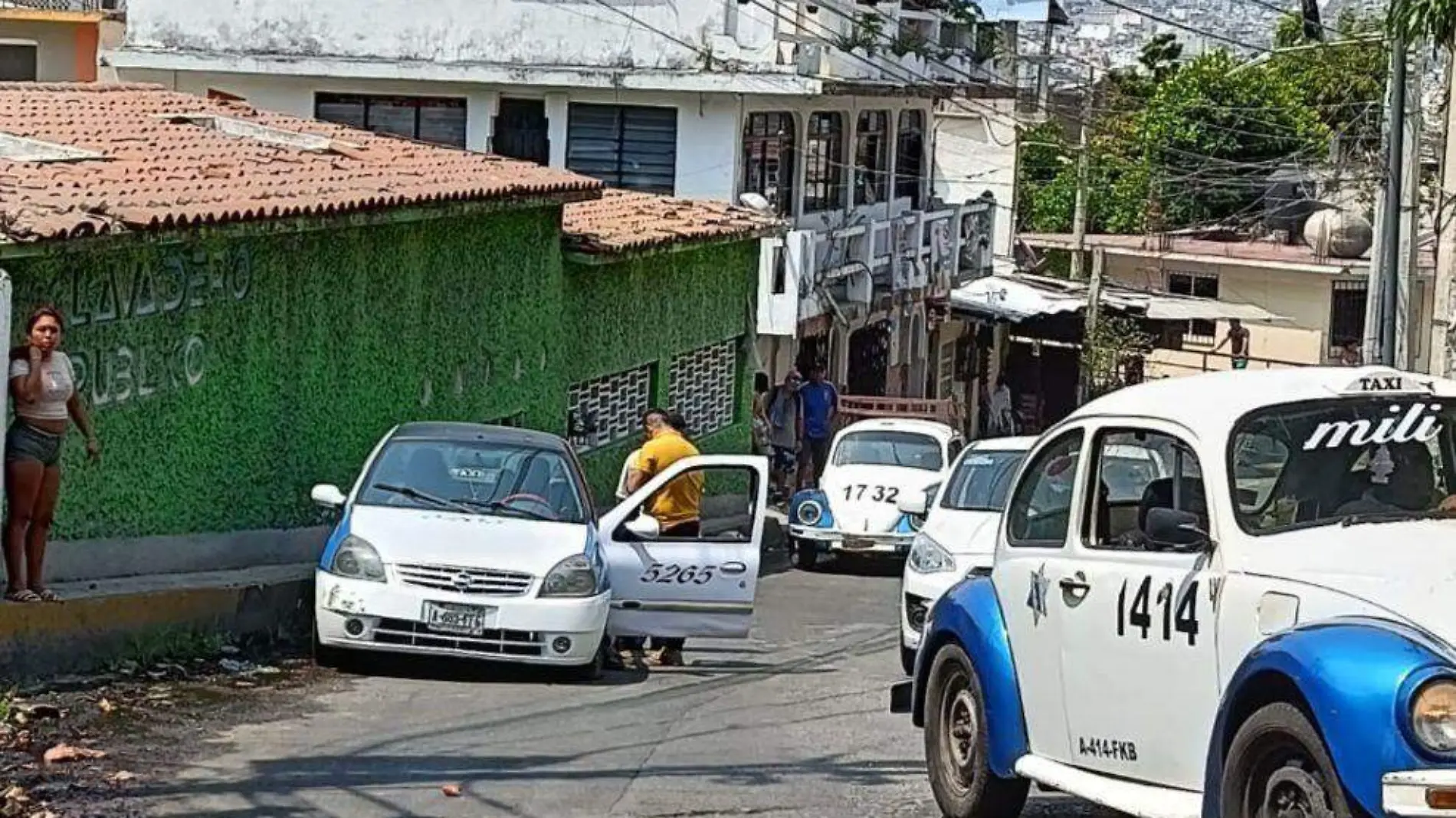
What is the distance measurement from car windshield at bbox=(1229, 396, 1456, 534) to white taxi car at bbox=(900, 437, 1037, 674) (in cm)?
611

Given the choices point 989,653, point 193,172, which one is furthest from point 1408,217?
point 989,653

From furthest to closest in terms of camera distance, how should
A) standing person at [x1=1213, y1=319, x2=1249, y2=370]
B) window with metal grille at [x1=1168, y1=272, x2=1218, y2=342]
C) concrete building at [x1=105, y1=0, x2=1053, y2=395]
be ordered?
window with metal grille at [x1=1168, y1=272, x2=1218, y2=342] → standing person at [x1=1213, y1=319, x2=1249, y2=370] → concrete building at [x1=105, y1=0, x2=1053, y2=395]

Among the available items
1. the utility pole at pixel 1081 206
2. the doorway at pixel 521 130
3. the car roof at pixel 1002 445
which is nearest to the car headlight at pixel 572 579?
the car roof at pixel 1002 445

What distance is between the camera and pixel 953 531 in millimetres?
16734

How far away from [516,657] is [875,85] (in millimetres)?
22573

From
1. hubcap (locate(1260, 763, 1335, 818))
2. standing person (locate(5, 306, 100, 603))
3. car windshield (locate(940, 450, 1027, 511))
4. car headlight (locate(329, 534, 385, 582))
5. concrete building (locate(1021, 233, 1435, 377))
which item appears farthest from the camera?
concrete building (locate(1021, 233, 1435, 377))

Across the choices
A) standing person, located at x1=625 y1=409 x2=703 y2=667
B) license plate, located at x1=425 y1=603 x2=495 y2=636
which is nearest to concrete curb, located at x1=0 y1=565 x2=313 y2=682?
license plate, located at x1=425 y1=603 x2=495 y2=636

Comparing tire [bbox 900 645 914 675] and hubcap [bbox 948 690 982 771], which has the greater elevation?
hubcap [bbox 948 690 982 771]

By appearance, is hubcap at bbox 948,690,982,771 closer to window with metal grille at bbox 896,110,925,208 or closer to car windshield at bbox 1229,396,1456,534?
car windshield at bbox 1229,396,1456,534

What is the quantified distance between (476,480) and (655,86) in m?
19.0

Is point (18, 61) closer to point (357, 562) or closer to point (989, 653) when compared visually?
point (357, 562)

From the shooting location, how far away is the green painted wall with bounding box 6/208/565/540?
14.8 meters

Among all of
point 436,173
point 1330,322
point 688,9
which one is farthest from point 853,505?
point 1330,322

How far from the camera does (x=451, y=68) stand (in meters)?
35.1
